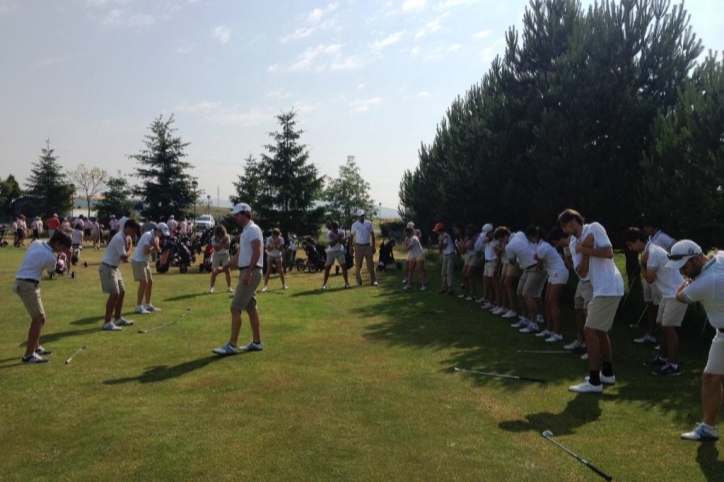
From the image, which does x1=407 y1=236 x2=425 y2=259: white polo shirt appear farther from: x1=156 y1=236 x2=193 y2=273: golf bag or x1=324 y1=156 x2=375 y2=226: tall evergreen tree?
x1=324 y1=156 x2=375 y2=226: tall evergreen tree

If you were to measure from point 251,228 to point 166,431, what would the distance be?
3487mm

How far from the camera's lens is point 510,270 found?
11656 mm

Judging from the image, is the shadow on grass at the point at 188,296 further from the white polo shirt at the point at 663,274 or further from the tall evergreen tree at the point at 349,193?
the tall evergreen tree at the point at 349,193

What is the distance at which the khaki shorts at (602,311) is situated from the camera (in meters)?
6.55

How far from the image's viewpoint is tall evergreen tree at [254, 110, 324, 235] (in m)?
34.1

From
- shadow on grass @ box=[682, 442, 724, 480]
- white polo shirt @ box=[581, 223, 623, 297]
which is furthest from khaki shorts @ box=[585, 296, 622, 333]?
shadow on grass @ box=[682, 442, 724, 480]

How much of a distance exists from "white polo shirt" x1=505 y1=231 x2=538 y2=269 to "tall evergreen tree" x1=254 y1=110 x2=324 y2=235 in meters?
24.1

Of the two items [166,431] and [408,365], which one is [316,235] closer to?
[408,365]

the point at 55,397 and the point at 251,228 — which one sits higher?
the point at 251,228

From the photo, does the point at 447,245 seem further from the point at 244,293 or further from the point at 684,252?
the point at 684,252

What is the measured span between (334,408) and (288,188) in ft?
94.5

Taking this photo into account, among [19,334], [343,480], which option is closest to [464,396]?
[343,480]

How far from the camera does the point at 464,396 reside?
639cm

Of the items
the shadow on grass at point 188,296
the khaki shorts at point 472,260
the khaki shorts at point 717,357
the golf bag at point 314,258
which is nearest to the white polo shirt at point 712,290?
the khaki shorts at point 717,357
